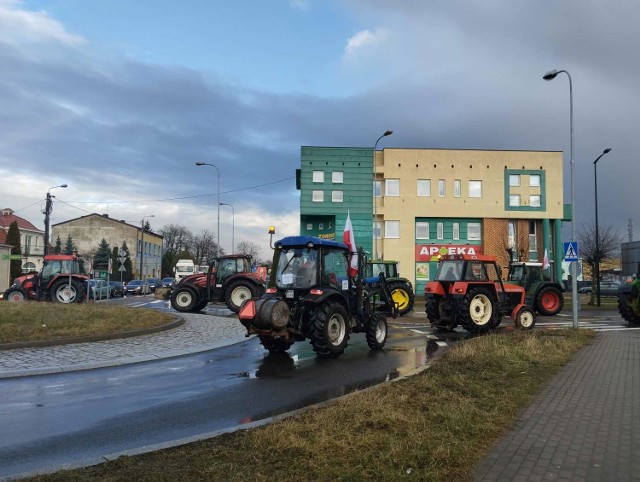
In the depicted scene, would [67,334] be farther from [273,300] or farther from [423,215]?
[423,215]

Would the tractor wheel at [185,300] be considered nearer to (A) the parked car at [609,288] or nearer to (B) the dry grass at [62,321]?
(B) the dry grass at [62,321]

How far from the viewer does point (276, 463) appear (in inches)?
169

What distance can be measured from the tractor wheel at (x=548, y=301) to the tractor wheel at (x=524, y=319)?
550 cm

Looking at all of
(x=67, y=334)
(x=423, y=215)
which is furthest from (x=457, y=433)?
(x=423, y=215)

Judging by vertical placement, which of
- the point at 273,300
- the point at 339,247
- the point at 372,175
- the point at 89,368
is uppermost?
the point at 372,175

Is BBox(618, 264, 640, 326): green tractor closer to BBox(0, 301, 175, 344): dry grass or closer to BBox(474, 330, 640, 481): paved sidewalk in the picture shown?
BBox(474, 330, 640, 481): paved sidewalk

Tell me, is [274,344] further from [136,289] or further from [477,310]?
[136,289]

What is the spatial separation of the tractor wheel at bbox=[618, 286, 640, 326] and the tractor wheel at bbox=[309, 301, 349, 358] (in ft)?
45.5

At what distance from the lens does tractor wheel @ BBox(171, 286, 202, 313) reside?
23203 mm

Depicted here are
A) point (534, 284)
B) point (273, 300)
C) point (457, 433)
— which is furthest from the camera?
point (534, 284)

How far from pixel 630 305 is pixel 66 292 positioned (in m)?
22.9

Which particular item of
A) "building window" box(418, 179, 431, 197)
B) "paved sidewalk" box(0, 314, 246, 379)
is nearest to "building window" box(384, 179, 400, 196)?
"building window" box(418, 179, 431, 197)

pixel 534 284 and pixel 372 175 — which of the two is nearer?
pixel 534 284

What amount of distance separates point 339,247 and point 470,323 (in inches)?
247
